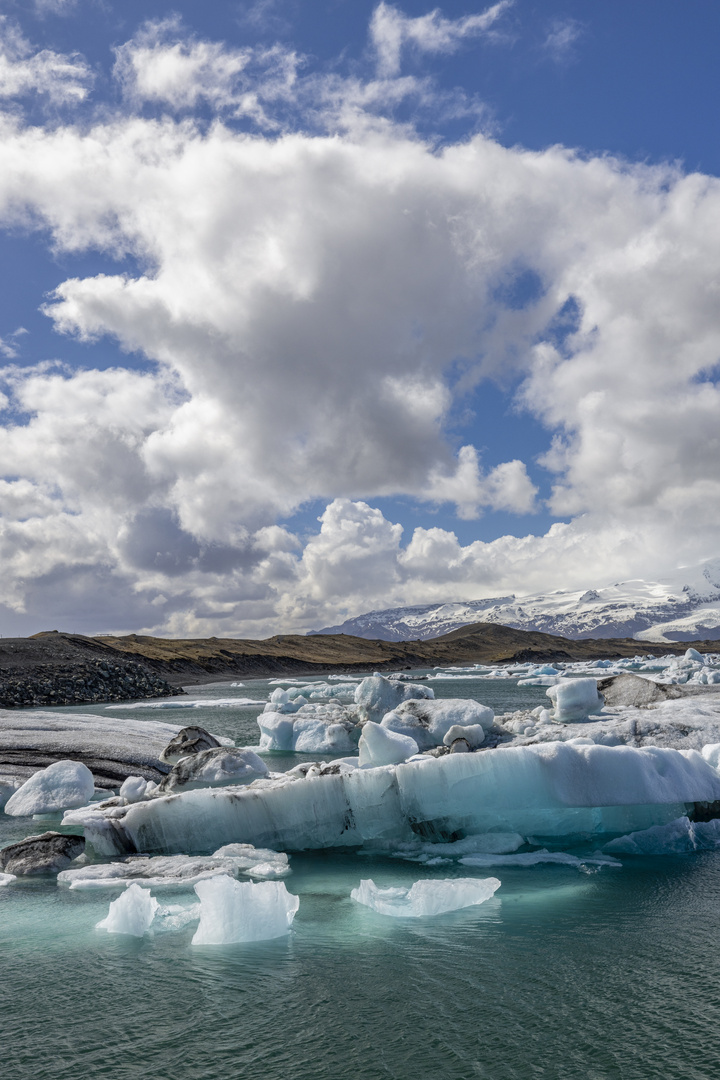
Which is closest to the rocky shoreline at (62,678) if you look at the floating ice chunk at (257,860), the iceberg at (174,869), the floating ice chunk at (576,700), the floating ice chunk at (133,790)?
the floating ice chunk at (133,790)

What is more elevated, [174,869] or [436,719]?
[436,719]

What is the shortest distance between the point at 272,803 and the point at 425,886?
273 cm

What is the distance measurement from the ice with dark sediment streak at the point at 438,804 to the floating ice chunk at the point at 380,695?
13.8 m

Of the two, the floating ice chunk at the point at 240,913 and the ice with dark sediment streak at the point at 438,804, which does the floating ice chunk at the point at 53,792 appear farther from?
the floating ice chunk at the point at 240,913

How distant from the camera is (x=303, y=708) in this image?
1042 inches

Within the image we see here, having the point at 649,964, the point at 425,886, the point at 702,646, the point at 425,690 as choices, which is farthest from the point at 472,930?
the point at 702,646

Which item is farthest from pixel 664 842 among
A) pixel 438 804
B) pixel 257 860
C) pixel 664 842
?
pixel 257 860

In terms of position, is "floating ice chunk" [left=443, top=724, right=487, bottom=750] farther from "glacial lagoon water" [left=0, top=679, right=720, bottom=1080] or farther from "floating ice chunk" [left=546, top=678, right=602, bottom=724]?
"glacial lagoon water" [left=0, top=679, right=720, bottom=1080]

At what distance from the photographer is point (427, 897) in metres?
6.00

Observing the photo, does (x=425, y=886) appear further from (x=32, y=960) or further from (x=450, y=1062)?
(x=32, y=960)

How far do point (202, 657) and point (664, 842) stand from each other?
234 ft

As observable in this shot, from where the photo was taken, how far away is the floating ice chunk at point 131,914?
18.5ft

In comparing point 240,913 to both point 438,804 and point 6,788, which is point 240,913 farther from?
point 6,788

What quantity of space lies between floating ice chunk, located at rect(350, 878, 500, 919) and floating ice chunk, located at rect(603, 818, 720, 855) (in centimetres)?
275
